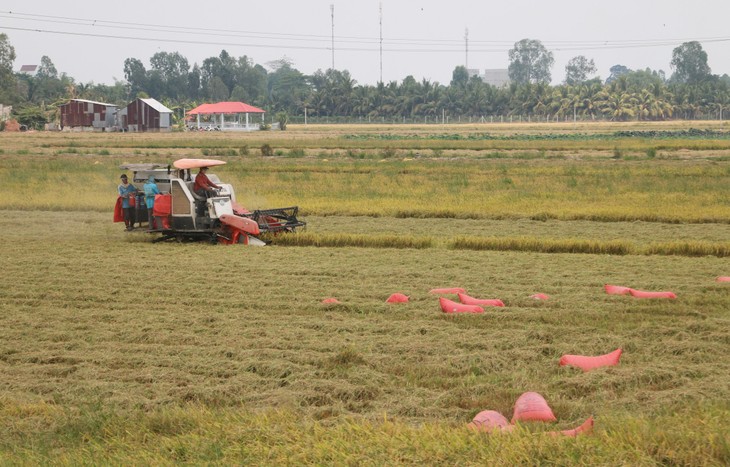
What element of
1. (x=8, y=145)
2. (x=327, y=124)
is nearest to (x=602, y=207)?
(x=8, y=145)

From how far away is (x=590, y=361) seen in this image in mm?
8359

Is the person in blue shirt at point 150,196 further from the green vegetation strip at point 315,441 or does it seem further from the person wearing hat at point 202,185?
the green vegetation strip at point 315,441

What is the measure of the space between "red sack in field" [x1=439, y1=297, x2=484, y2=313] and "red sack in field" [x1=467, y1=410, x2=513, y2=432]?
388cm

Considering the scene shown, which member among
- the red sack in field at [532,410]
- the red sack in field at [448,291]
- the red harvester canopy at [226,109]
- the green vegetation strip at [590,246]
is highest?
the red harvester canopy at [226,109]

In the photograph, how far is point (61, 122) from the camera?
86.6 m

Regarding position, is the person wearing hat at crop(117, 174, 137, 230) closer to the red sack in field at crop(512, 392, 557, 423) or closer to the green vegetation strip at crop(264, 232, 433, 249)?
the green vegetation strip at crop(264, 232, 433, 249)

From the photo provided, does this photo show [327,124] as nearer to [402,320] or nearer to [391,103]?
[391,103]

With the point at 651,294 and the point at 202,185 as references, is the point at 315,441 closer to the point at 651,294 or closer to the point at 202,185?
the point at 651,294

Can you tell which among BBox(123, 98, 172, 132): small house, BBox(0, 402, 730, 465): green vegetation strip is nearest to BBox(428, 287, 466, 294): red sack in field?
BBox(0, 402, 730, 465): green vegetation strip

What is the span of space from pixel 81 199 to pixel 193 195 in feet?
30.5

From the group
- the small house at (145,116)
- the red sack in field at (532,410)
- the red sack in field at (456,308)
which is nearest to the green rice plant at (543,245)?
the red sack in field at (456,308)

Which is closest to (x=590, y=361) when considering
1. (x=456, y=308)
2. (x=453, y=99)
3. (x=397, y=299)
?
(x=456, y=308)

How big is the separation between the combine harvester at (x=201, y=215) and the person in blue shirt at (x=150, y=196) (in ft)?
0.31

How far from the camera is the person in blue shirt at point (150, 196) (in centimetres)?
1778
